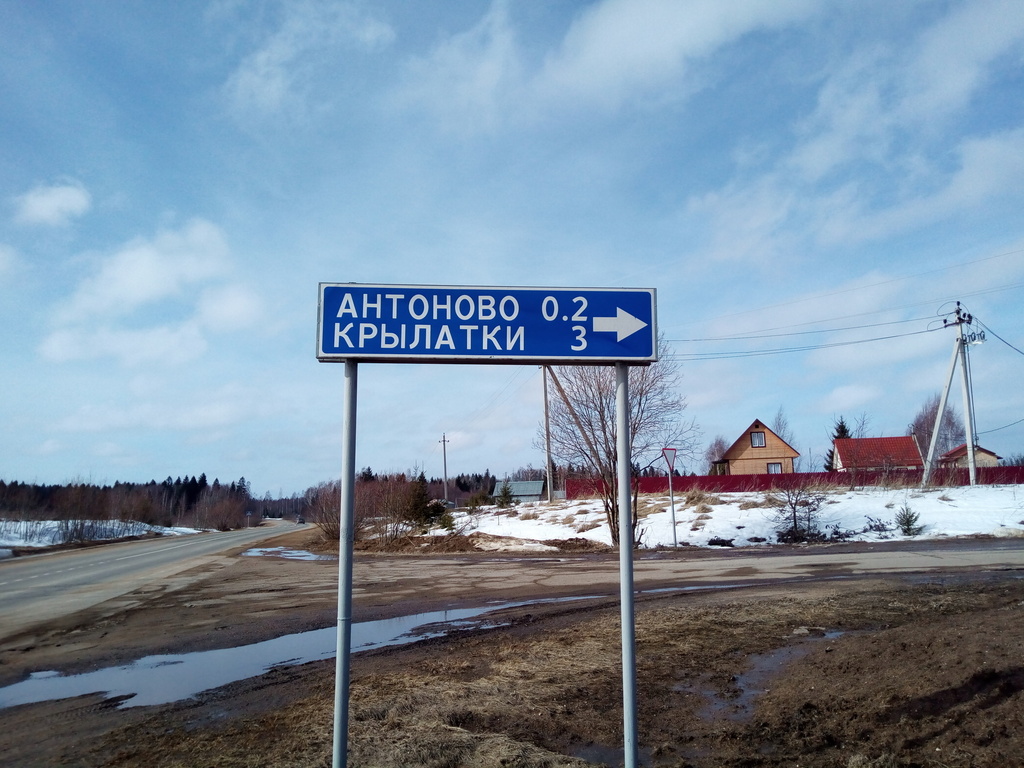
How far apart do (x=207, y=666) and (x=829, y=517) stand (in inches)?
909

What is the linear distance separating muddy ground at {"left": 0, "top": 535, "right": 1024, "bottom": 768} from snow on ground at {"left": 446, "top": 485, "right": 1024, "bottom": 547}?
14.5 metres

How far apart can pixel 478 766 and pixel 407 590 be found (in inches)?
447

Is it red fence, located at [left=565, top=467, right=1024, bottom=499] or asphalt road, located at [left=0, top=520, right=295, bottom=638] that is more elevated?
red fence, located at [left=565, top=467, right=1024, bottom=499]

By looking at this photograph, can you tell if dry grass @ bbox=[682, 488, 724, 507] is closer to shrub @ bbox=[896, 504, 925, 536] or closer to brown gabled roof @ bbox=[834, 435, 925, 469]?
shrub @ bbox=[896, 504, 925, 536]

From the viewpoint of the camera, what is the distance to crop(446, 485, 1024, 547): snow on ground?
2366 centimetres

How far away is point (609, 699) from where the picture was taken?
18.7 feet

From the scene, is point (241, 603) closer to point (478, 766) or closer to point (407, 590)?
point (407, 590)

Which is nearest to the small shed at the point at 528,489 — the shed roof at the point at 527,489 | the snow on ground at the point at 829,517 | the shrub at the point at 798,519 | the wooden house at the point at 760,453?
the shed roof at the point at 527,489

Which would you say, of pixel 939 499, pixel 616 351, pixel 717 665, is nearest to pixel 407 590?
pixel 717 665

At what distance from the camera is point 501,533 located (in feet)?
Answer: 103

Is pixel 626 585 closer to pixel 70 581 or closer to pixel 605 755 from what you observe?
pixel 605 755

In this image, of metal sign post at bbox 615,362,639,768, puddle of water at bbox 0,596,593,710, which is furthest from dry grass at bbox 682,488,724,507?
metal sign post at bbox 615,362,639,768

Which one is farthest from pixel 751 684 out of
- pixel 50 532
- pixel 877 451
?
pixel 877 451

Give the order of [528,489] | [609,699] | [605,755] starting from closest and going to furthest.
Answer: [605,755]
[609,699]
[528,489]
